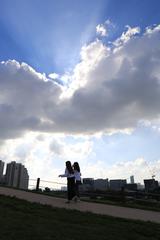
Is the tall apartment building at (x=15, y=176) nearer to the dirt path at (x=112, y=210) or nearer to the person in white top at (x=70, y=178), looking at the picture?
the person in white top at (x=70, y=178)

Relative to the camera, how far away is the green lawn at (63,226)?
26.5 ft

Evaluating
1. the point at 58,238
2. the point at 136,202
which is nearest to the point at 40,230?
the point at 58,238

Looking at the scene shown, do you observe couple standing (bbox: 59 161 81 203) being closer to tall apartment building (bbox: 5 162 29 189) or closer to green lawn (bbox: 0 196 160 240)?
green lawn (bbox: 0 196 160 240)

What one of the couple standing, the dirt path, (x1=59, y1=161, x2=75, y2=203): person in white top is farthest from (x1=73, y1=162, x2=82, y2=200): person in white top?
the dirt path

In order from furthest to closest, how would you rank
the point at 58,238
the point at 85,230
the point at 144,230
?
1. the point at 144,230
2. the point at 85,230
3. the point at 58,238

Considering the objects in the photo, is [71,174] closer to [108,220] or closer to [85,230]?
[108,220]

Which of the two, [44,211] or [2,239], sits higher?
[44,211]

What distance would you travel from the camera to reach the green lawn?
8.09 meters

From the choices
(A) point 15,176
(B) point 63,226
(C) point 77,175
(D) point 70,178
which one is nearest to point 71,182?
(D) point 70,178

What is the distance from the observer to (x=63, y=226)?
9305 millimetres

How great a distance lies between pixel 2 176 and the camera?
145 feet

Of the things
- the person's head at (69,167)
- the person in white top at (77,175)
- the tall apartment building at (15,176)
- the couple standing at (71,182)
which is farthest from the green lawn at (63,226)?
the tall apartment building at (15,176)

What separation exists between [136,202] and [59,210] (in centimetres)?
998

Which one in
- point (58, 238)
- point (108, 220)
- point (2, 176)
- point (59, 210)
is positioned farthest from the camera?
point (2, 176)
